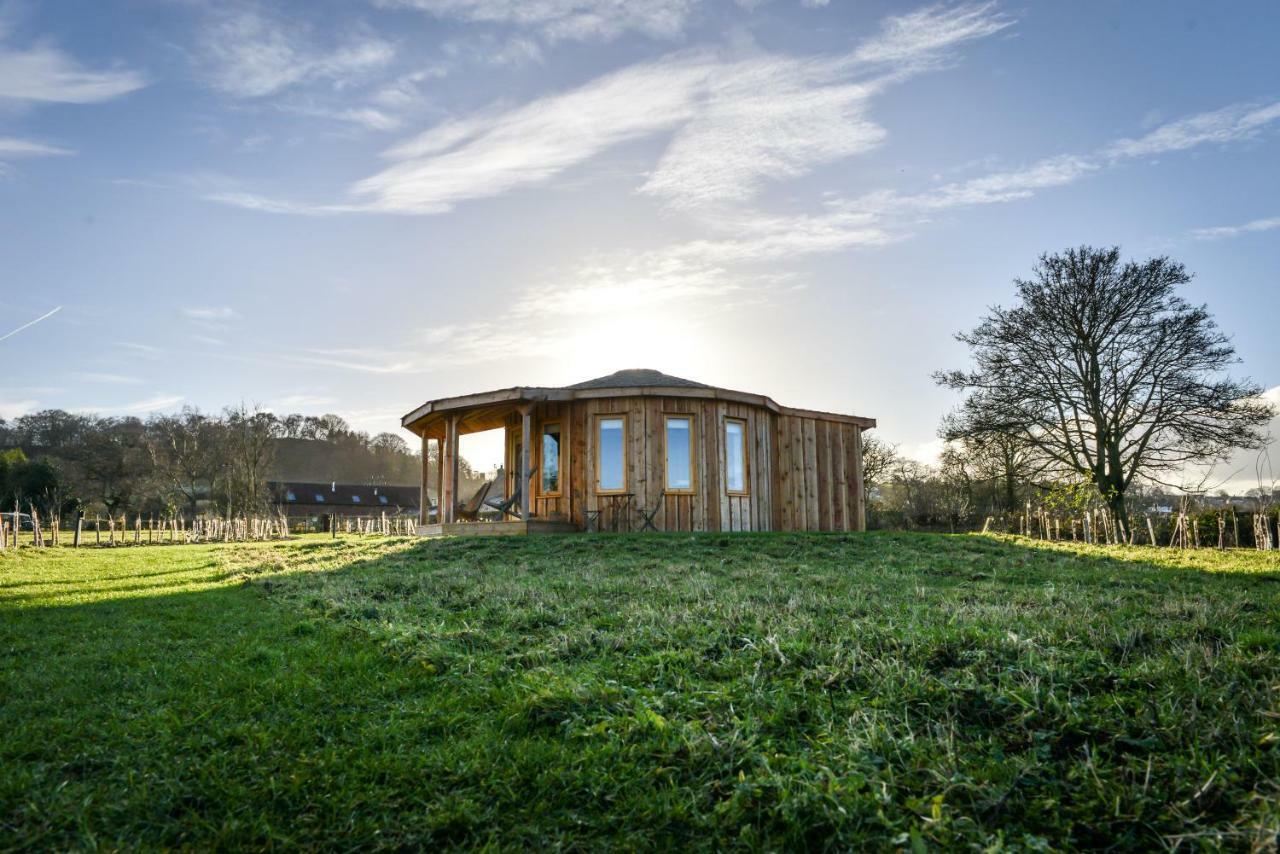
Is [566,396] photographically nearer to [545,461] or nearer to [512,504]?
[545,461]

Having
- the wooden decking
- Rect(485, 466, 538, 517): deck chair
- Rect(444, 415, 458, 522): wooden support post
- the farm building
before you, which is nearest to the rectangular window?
the wooden decking

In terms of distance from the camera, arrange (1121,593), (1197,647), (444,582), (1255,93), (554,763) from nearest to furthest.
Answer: (554,763)
(1197,647)
(1121,593)
(444,582)
(1255,93)

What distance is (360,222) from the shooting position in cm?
1326

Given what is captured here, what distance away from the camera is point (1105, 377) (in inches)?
734

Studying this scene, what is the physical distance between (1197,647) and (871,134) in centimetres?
897

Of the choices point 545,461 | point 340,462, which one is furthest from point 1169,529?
point 340,462

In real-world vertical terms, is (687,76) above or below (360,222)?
above

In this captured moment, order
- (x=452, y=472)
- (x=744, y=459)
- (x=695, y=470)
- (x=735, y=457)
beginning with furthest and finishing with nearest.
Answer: (x=452, y=472) < (x=744, y=459) < (x=735, y=457) < (x=695, y=470)

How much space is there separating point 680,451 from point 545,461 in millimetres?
2964

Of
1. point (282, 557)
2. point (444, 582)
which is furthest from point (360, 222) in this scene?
point (444, 582)

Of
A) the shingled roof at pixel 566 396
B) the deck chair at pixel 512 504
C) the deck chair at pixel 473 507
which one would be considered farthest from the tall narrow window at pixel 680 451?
the deck chair at pixel 473 507

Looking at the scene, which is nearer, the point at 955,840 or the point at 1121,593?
the point at 955,840

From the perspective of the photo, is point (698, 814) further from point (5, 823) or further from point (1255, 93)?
point (1255, 93)

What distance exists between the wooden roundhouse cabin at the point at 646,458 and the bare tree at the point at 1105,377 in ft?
22.4
